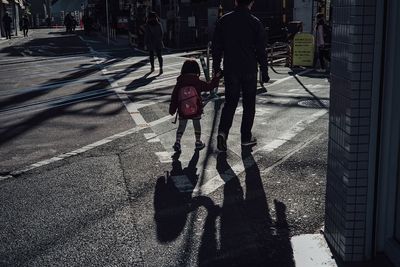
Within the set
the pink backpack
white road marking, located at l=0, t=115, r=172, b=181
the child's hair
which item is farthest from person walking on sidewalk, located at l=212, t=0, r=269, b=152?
white road marking, located at l=0, t=115, r=172, b=181

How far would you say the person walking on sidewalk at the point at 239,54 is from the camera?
6.61m

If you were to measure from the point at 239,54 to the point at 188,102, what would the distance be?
959 mm

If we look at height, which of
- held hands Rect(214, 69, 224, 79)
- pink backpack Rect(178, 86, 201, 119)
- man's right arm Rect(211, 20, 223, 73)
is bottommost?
pink backpack Rect(178, 86, 201, 119)

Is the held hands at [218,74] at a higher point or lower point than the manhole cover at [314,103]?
higher

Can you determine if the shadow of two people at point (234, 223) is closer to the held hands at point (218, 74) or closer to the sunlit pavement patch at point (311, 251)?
the sunlit pavement patch at point (311, 251)

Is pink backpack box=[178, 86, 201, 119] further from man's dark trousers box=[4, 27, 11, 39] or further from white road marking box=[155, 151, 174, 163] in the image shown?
man's dark trousers box=[4, 27, 11, 39]

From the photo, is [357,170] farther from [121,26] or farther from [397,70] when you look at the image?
[121,26]

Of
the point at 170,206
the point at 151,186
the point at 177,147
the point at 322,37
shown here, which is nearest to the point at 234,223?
the point at 170,206

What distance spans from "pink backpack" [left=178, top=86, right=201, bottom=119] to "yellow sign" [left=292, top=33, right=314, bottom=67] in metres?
10.6

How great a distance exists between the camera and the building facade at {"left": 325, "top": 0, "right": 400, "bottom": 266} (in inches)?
129

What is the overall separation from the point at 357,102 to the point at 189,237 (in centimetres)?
175

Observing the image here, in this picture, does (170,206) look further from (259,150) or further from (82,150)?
(82,150)

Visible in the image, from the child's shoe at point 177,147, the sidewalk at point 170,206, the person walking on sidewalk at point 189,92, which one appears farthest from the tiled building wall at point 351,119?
the child's shoe at point 177,147

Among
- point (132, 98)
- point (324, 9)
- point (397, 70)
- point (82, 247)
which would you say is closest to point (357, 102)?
point (397, 70)
